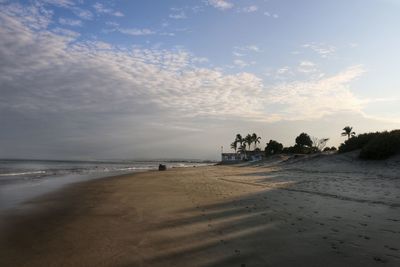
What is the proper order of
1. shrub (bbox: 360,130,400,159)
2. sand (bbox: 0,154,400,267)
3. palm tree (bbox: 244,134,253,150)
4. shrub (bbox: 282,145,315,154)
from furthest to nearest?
palm tree (bbox: 244,134,253,150) < shrub (bbox: 282,145,315,154) < shrub (bbox: 360,130,400,159) < sand (bbox: 0,154,400,267)

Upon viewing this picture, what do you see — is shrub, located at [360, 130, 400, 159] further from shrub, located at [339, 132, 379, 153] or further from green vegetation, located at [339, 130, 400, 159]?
shrub, located at [339, 132, 379, 153]

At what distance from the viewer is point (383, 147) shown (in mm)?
31047

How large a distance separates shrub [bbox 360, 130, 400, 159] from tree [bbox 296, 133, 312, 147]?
5488cm

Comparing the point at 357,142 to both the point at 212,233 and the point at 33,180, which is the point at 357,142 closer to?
the point at 33,180

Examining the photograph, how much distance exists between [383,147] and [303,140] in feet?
190

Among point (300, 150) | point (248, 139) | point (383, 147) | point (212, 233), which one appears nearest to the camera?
point (212, 233)

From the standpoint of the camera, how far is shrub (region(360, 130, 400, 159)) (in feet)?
101

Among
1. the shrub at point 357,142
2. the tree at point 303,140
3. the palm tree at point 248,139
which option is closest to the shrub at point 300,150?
the tree at point 303,140

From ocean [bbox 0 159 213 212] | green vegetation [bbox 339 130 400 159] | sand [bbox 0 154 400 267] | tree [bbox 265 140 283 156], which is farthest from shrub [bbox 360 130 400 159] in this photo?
tree [bbox 265 140 283 156]

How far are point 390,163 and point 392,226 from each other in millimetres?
22148

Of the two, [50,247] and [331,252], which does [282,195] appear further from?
[50,247]

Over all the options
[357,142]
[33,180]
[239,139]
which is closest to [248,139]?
[239,139]

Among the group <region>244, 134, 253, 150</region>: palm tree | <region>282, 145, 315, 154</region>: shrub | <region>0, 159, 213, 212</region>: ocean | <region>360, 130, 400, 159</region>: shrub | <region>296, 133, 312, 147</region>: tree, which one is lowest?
<region>0, 159, 213, 212</region>: ocean

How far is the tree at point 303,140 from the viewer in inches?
3465
